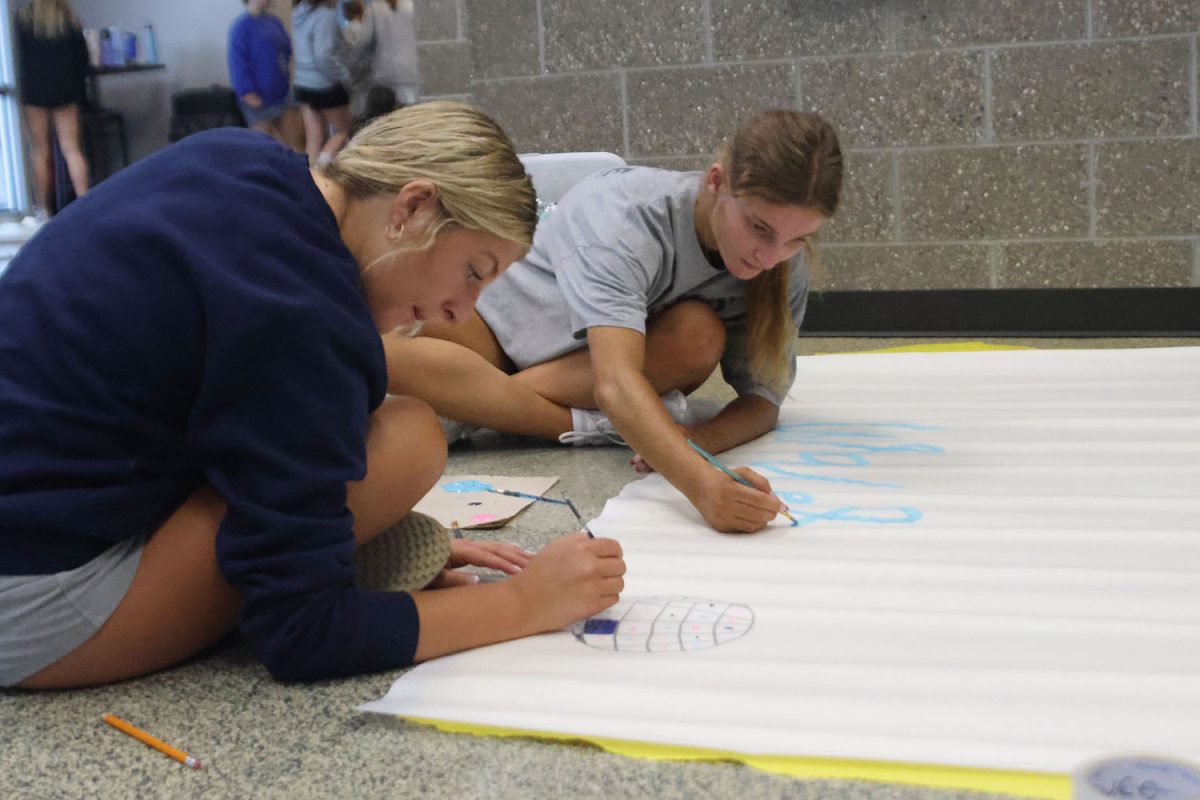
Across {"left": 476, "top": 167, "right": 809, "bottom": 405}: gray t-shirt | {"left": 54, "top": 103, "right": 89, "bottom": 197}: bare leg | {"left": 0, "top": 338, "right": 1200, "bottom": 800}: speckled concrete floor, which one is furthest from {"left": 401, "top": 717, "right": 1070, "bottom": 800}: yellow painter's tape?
{"left": 54, "top": 103, "right": 89, "bottom": 197}: bare leg

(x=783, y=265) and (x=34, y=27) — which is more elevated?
(x=34, y=27)

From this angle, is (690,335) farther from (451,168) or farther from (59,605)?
(59,605)

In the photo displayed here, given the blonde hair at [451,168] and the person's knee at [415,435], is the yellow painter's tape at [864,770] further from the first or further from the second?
the blonde hair at [451,168]

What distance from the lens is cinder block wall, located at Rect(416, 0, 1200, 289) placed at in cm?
297

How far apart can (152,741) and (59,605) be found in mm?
132

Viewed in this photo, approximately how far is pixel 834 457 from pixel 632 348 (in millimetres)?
363

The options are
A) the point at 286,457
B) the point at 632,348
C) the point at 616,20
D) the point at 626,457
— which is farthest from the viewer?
the point at 616,20

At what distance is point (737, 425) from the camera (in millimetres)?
1814

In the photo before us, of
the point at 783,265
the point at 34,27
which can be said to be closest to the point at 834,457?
the point at 783,265

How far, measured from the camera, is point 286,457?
87 centimetres

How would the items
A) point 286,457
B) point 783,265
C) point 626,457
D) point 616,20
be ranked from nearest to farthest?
point 286,457, point 783,265, point 626,457, point 616,20

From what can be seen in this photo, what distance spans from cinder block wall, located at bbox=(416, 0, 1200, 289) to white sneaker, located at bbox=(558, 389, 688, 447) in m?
1.49

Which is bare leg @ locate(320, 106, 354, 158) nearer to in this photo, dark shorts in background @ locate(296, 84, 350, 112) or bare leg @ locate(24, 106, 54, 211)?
dark shorts in background @ locate(296, 84, 350, 112)

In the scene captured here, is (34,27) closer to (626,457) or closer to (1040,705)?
(626,457)
